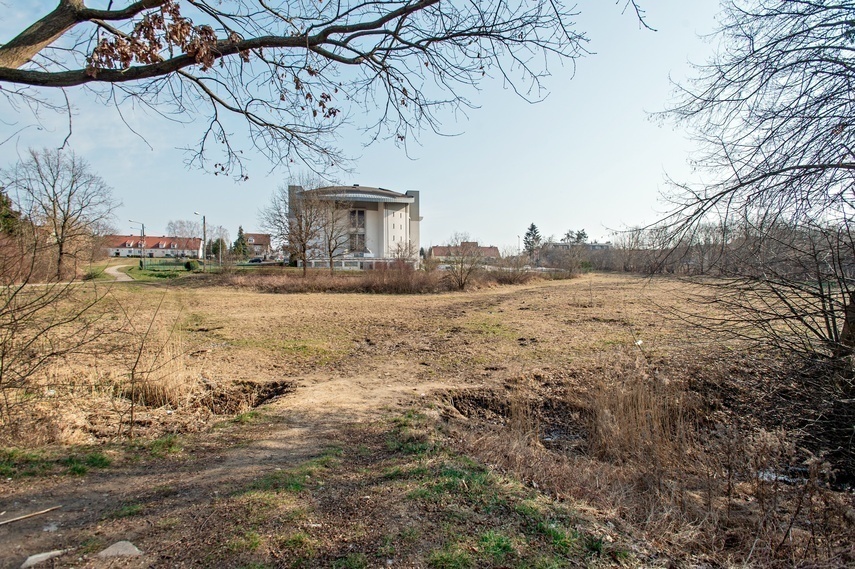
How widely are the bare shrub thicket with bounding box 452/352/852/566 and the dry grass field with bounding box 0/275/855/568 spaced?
0.10ft

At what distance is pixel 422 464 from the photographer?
3902mm

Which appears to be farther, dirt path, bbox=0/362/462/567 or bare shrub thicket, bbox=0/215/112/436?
bare shrub thicket, bbox=0/215/112/436

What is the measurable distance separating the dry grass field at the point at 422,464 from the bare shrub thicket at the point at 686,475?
0.03m

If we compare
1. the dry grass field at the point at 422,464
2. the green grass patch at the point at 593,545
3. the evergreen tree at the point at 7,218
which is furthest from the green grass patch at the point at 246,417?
the green grass patch at the point at 593,545

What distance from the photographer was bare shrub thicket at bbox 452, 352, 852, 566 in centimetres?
346

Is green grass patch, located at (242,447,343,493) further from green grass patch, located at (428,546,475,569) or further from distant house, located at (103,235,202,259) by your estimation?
distant house, located at (103,235,202,259)

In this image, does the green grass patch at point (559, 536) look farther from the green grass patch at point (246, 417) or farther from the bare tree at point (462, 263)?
the bare tree at point (462, 263)

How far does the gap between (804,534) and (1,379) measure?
7.72m

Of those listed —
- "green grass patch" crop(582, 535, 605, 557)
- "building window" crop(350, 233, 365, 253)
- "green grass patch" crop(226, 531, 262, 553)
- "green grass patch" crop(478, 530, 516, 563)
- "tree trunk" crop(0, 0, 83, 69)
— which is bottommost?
"green grass patch" crop(582, 535, 605, 557)

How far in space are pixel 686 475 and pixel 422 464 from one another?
3.39m

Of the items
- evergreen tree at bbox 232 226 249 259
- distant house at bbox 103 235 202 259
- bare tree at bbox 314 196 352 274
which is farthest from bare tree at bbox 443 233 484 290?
distant house at bbox 103 235 202 259

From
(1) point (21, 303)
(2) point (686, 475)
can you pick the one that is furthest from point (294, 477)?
(2) point (686, 475)

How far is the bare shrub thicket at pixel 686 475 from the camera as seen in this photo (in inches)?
136

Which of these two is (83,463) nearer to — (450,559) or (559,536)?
(450,559)
